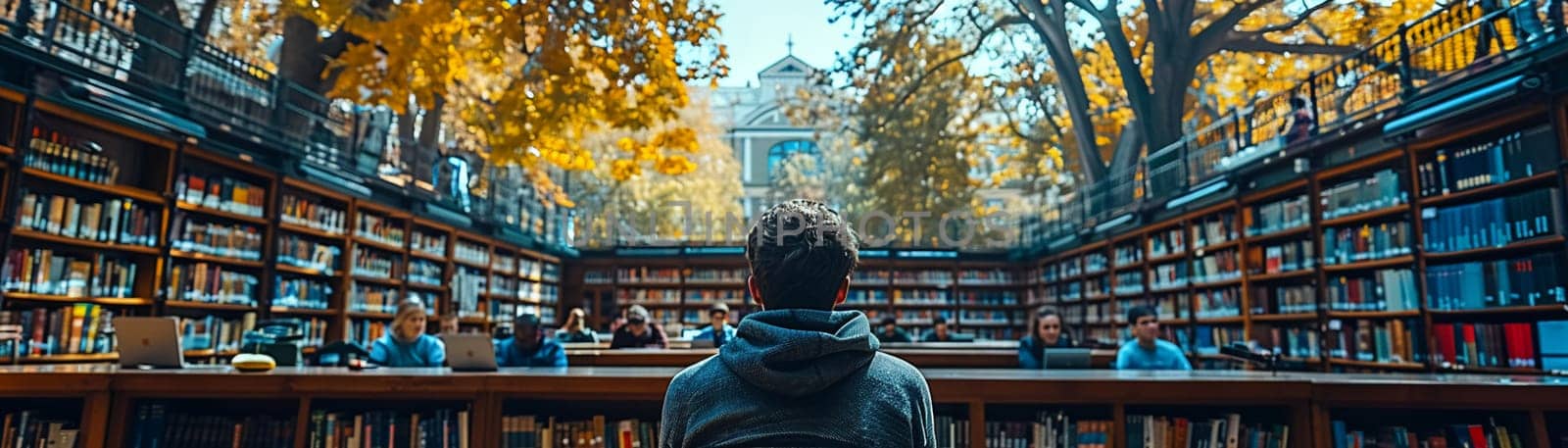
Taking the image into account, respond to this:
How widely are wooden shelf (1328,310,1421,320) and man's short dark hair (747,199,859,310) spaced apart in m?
5.24

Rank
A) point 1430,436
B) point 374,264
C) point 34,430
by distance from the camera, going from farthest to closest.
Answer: point 374,264 → point 34,430 → point 1430,436

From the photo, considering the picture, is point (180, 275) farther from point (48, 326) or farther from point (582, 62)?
point (582, 62)

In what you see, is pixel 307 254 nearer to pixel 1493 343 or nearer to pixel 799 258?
pixel 799 258

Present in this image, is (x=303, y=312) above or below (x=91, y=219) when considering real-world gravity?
below

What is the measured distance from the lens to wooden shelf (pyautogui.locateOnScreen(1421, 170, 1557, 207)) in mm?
4057

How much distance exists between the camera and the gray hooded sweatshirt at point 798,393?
44.9 inches

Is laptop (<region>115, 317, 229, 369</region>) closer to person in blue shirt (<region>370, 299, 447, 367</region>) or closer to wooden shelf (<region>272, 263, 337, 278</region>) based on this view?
person in blue shirt (<region>370, 299, 447, 367</region>)

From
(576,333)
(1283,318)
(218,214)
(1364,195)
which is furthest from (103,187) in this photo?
(1283,318)

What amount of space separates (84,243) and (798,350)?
5.36 metres

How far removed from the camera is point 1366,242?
528 cm

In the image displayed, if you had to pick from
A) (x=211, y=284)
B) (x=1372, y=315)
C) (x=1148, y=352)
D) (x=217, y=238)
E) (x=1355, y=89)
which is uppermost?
(x=1355, y=89)

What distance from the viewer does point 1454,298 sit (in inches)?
183

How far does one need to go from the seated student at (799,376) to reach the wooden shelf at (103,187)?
488cm

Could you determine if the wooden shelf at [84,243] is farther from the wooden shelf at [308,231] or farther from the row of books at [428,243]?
the row of books at [428,243]
